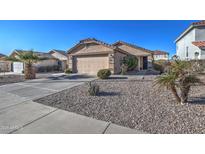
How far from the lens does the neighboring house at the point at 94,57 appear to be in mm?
17391

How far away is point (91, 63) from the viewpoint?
60.4 feet

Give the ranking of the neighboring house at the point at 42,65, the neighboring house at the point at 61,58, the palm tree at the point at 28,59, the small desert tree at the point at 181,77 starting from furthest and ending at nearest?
the neighboring house at the point at 61,58
the neighboring house at the point at 42,65
the palm tree at the point at 28,59
the small desert tree at the point at 181,77

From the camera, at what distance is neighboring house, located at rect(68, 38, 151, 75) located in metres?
→ 17.4

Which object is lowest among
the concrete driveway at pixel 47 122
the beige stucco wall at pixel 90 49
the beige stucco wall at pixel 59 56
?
the concrete driveway at pixel 47 122

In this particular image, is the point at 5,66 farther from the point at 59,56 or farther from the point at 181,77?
the point at 181,77

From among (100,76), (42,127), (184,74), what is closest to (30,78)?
(100,76)

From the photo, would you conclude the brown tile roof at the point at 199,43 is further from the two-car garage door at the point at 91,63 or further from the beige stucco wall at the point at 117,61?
the two-car garage door at the point at 91,63

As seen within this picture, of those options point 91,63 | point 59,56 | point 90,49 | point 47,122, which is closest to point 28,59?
point 91,63

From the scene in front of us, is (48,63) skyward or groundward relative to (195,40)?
groundward

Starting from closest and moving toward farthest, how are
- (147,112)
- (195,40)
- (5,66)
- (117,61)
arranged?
1. (147,112)
2. (195,40)
3. (117,61)
4. (5,66)

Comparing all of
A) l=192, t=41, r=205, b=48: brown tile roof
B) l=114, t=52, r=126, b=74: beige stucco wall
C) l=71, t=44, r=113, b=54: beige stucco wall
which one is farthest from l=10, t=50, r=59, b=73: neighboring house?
l=192, t=41, r=205, b=48: brown tile roof

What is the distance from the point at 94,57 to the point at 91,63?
2.60 ft

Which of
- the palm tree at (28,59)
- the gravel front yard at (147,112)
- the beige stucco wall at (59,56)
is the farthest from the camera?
the beige stucco wall at (59,56)

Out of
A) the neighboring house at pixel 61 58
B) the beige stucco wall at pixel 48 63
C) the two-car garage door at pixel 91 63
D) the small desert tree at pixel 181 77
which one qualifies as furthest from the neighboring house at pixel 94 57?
the neighboring house at pixel 61 58
